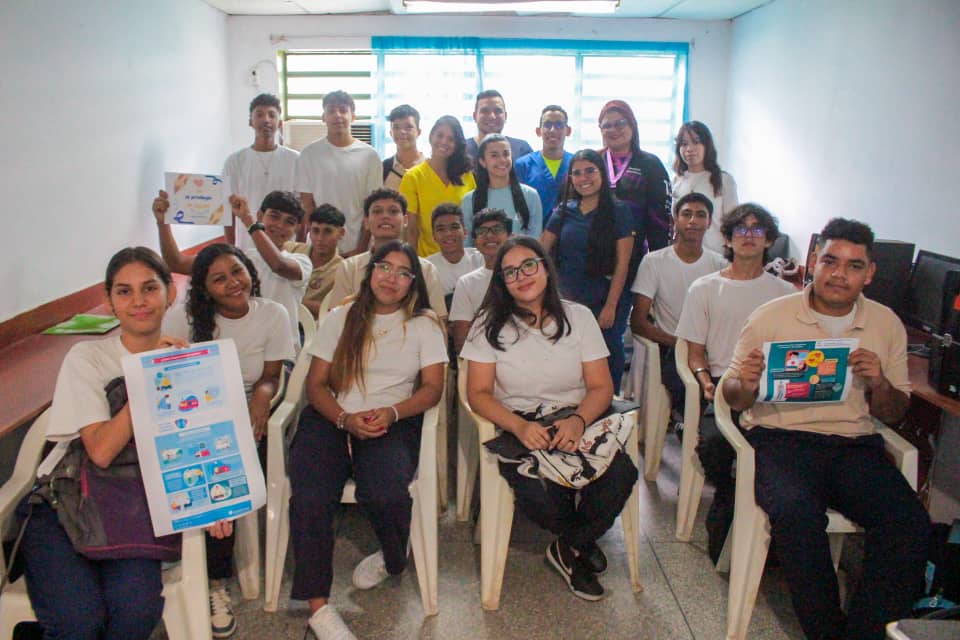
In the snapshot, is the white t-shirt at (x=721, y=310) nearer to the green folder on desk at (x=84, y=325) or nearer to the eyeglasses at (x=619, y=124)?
the eyeglasses at (x=619, y=124)

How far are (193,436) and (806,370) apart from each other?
1.76 metres

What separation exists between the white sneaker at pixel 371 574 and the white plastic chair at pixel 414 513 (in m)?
0.13

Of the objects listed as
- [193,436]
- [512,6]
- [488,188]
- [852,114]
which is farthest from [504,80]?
[193,436]

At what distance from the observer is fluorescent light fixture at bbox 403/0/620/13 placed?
5.07 m

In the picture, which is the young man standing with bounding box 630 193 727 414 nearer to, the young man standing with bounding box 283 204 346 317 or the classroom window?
the young man standing with bounding box 283 204 346 317

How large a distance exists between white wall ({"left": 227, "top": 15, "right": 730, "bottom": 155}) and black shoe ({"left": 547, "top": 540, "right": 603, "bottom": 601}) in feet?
15.7

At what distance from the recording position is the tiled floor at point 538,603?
6.75 ft

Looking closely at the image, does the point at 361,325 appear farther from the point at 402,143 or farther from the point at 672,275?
the point at 402,143

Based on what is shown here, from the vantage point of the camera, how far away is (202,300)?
235cm

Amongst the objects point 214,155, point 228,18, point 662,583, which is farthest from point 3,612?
point 228,18

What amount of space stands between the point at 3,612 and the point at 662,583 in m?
1.94

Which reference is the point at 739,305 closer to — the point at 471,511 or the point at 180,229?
the point at 471,511

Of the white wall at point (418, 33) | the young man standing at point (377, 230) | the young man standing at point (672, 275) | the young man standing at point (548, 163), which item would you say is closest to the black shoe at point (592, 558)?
the young man standing at point (672, 275)

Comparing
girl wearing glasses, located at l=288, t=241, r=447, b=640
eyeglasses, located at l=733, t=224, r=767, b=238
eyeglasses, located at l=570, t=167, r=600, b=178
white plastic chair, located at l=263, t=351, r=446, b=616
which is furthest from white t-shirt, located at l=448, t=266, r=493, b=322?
eyeglasses, located at l=733, t=224, r=767, b=238
